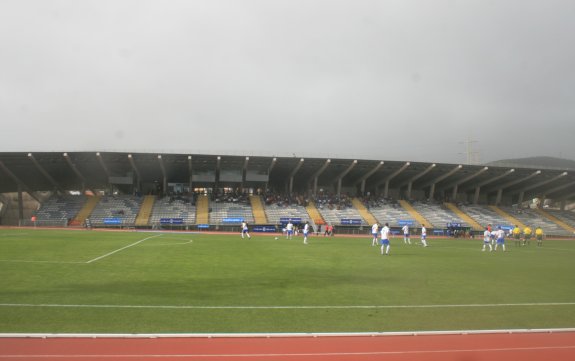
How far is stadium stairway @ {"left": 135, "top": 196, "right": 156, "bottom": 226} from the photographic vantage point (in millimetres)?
45500

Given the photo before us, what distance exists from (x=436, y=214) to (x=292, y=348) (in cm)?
5122

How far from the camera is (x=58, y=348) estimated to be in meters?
6.38

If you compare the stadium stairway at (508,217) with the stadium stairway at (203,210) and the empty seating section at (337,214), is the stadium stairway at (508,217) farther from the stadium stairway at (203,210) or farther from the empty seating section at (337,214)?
the stadium stairway at (203,210)

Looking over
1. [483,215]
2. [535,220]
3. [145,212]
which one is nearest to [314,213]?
[145,212]

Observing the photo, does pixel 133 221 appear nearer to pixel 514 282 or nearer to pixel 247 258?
pixel 247 258

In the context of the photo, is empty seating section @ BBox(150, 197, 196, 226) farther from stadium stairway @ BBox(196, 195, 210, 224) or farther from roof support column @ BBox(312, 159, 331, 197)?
roof support column @ BBox(312, 159, 331, 197)

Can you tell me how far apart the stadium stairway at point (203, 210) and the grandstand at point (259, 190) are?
0.40ft

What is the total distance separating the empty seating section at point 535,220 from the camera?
5094 centimetres

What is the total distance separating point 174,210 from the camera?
48.9m

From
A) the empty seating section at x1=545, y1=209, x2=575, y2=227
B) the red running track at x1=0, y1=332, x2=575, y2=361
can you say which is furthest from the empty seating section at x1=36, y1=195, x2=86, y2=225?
the empty seating section at x1=545, y1=209, x2=575, y2=227

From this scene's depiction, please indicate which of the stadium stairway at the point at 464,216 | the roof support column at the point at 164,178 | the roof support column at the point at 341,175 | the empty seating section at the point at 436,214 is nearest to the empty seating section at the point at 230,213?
the roof support column at the point at 164,178

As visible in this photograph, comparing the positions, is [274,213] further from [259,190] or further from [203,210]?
[259,190]

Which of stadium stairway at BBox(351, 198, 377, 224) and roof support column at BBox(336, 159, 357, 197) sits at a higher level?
roof support column at BBox(336, 159, 357, 197)

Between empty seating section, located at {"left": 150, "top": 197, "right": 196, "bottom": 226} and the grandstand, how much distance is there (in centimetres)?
12
